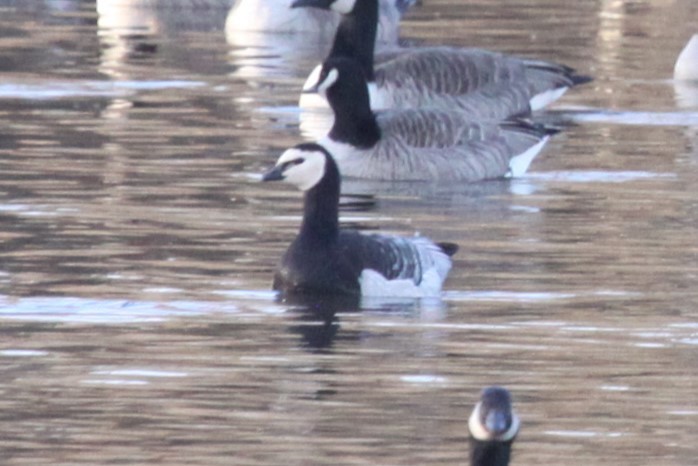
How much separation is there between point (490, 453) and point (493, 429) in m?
0.13

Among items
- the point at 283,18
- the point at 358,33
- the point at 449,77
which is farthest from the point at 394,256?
the point at 283,18

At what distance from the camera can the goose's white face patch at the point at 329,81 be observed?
1852 cm

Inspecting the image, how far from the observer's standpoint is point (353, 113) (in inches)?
721

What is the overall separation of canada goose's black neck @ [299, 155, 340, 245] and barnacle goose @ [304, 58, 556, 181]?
14.6 feet

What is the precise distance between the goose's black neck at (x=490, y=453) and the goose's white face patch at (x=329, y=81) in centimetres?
1092

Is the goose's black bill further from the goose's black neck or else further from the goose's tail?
the goose's black neck

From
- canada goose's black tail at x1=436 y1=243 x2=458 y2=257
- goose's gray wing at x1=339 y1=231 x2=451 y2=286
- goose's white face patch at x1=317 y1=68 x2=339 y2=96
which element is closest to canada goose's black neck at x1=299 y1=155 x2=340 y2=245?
goose's gray wing at x1=339 y1=231 x2=451 y2=286

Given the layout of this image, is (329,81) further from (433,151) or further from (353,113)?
(433,151)

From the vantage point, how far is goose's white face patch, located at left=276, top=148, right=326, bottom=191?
45.1 feet

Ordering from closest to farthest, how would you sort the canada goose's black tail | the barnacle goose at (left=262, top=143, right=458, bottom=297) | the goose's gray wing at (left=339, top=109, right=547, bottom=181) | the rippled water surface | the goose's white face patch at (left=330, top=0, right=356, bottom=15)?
the rippled water surface, the barnacle goose at (left=262, top=143, right=458, bottom=297), the canada goose's black tail, the goose's gray wing at (left=339, top=109, right=547, bottom=181), the goose's white face patch at (left=330, top=0, right=356, bottom=15)


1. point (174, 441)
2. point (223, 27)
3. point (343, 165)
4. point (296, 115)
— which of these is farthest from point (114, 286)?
point (223, 27)

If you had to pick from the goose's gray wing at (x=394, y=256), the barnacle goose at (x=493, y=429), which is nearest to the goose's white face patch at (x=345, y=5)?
the goose's gray wing at (x=394, y=256)

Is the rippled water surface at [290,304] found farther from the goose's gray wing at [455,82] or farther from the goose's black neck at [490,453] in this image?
the goose's black neck at [490,453]

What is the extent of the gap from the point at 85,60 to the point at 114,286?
12.6 meters
